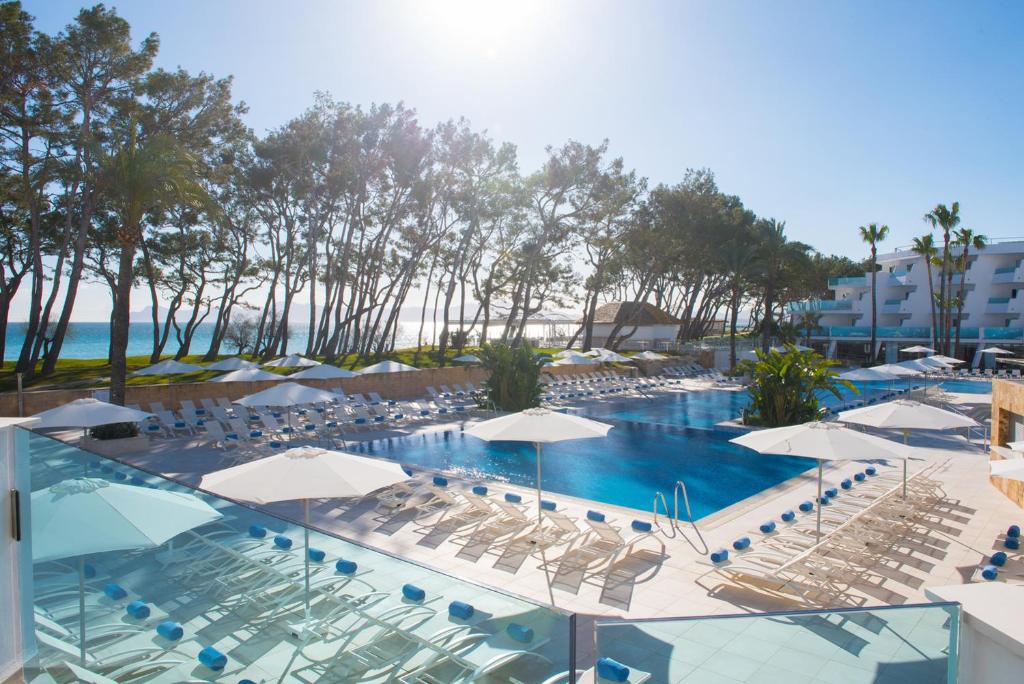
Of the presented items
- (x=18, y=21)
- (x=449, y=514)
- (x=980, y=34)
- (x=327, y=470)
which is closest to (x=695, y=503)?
(x=449, y=514)

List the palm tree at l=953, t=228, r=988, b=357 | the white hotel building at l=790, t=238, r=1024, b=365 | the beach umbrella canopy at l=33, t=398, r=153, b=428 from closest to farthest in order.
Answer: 1. the beach umbrella canopy at l=33, t=398, r=153, b=428
2. the palm tree at l=953, t=228, r=988, b=357
3. the white hotel building at l=790, t=238, r=1024, b=365

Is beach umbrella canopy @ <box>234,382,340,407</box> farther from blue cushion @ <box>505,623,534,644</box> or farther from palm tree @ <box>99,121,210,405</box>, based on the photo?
blue cushion @ <box>505,623,534,644</box>

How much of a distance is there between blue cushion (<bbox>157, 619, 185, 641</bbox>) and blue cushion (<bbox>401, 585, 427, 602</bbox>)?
212 centimetres

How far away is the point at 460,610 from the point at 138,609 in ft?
9.71

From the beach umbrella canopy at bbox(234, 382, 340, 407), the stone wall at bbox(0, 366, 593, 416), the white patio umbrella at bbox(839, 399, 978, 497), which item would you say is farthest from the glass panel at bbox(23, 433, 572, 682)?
the stone wall at bbox(0, 366, 593, 416)

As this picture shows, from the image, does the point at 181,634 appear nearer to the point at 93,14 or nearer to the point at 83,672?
the point at 83,672

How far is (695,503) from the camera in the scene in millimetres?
12000

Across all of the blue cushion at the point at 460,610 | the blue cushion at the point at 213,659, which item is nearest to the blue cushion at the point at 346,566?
the blue cushion at the point at 460,610

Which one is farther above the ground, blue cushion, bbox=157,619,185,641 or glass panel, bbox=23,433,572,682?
glass panel, bbox=23,433,572,682

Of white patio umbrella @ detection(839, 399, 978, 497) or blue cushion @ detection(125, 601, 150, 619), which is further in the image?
white patio umbrella @ detection(839, 399, 978, 497)

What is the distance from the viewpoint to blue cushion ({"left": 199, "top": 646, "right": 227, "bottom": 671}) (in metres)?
4.44

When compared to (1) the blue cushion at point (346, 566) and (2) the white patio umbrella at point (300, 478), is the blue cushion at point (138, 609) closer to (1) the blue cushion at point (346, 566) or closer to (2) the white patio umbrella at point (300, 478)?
(2) the white patio umbrella at point (300, 478)

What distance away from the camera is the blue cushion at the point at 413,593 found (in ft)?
12.2

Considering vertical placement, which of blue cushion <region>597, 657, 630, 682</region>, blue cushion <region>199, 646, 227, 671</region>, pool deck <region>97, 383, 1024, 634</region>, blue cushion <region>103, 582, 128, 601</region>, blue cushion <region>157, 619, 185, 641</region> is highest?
blue cushion <region>597, 657, 630, 682</region>
